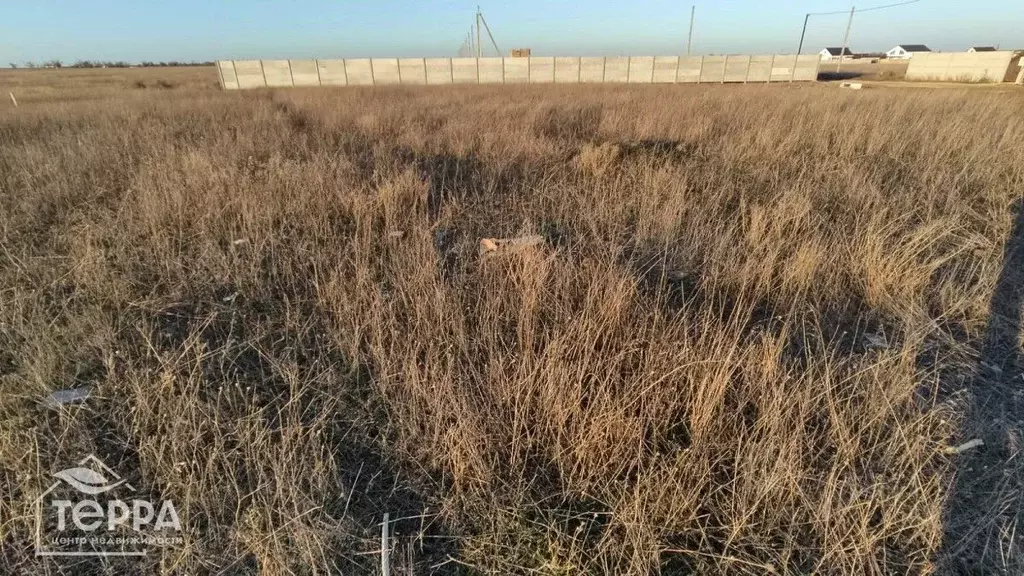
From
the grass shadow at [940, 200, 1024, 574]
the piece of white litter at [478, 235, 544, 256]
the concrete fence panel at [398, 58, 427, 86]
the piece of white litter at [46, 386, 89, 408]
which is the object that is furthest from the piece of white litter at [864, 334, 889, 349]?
the concrete fence panel at [398, 58, 427, 86]

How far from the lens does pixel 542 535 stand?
5.13 feet

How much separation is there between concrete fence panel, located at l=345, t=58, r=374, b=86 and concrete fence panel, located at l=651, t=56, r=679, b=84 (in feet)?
66.6

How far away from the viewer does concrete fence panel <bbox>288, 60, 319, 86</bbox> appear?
31391 millimetres

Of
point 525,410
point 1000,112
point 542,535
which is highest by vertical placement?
point 1000,112

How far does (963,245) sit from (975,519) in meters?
3.03

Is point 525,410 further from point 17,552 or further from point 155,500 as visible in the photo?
point 17,552

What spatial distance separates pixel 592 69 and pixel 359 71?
54.5ft

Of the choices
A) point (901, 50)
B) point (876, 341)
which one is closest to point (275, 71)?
point (876, 341)

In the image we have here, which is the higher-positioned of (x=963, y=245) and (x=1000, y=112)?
(x=1000, y=112)

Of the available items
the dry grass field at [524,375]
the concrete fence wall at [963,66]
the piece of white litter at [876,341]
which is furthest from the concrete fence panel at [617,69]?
the piece of white litter at [876,341]

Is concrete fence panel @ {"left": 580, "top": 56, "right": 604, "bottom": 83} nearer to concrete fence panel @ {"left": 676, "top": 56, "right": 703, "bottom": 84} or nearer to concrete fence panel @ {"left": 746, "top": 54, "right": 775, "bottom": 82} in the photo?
concrete fence panel @ {"left": 676, "top": 56, "right": 703, "bottom": 84}

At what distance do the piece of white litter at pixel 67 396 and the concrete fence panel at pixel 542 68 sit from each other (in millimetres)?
34240

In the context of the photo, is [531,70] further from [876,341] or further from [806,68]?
[876,341]

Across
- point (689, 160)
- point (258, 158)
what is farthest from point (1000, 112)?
point (258, 158)
